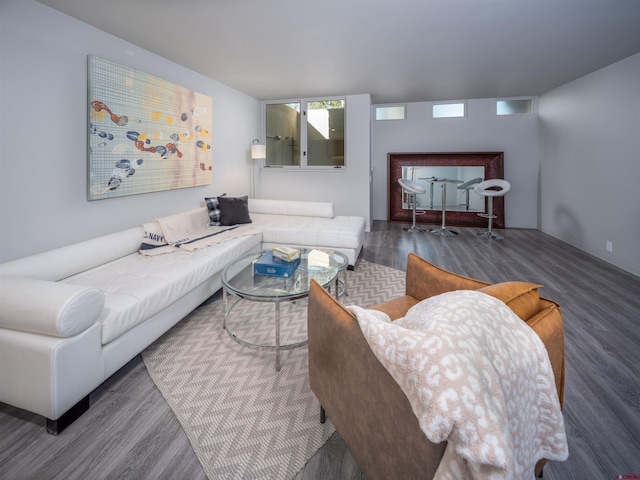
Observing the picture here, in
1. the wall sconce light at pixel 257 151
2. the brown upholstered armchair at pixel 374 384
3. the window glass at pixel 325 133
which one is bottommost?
the brown upholstered armchair at pixel 374 384

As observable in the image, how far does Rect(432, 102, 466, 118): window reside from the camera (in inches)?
256

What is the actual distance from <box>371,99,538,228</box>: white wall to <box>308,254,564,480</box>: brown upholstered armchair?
5905 millimetres

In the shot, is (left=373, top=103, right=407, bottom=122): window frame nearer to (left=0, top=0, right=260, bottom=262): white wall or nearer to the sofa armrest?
(left=0, top=0, right=260, bottom=262): white wall

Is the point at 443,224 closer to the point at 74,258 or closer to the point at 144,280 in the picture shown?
the point at 144,280

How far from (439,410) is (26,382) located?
1828 millimetres

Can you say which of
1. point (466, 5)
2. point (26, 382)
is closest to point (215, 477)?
point (26, 382)

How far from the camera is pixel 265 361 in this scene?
7.02ft

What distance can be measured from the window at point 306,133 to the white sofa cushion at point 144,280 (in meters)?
3.42

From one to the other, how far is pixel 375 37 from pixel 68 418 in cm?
368

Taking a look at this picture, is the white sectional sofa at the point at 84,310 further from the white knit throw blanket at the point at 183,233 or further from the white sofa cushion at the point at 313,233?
the white sofa cushion at the point at 313,233

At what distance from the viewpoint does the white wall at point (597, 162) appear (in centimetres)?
381

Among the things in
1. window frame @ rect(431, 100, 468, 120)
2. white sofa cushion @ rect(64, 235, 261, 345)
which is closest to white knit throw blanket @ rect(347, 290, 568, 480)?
white sofa cushion @ rect(64, 235, 261, 345)

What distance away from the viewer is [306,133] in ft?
20.1

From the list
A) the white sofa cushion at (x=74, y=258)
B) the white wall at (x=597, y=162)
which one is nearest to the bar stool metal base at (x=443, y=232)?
the white wall at (x=597, y=162)
